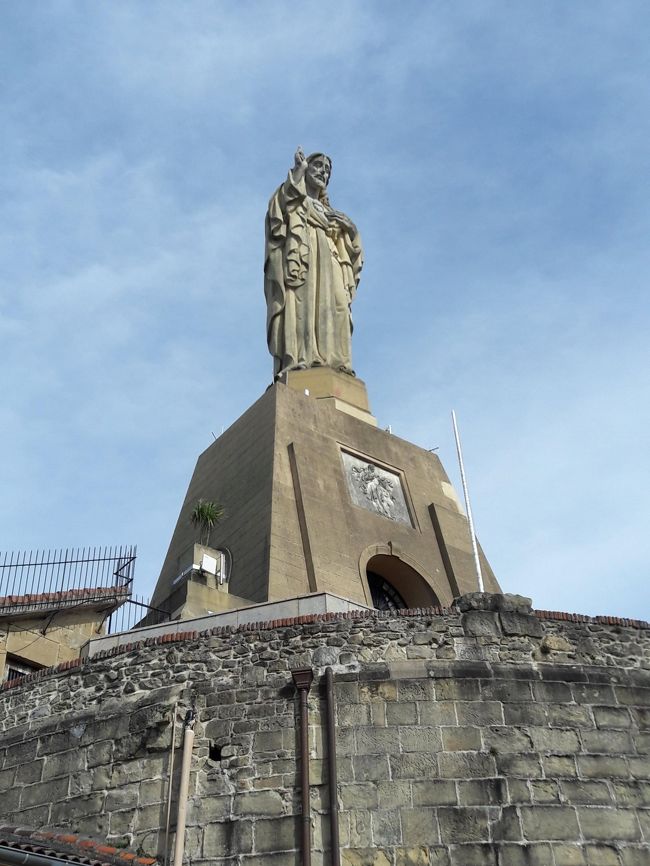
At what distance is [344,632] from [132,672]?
10.3ft

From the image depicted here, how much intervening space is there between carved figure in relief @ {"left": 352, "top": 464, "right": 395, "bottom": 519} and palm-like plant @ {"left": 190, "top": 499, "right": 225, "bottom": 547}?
131 inches

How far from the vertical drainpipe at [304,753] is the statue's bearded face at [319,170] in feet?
63.5

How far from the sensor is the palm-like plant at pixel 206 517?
73.1ft

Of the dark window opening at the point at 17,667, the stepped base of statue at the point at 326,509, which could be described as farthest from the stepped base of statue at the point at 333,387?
the dark window opening at the point at 17,667

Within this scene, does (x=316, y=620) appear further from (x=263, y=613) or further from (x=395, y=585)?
(x=395, y=585)

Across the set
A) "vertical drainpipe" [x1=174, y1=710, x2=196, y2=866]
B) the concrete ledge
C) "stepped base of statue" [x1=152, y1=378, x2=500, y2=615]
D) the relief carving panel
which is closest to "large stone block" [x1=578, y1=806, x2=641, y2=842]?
the concrete ledge

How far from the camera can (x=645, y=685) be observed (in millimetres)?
13688

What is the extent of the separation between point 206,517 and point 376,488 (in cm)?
424

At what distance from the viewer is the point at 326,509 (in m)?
21.8

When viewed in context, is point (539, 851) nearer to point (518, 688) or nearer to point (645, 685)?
point (518, 688)

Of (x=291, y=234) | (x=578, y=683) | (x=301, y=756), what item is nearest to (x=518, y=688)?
(x=578, y=683)

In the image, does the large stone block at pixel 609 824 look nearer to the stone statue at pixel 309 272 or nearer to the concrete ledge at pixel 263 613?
the concrete ledge at pixel 263 613

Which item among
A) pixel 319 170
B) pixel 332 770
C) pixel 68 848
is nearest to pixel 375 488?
pixel 319 170

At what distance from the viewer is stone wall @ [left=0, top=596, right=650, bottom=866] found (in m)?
12.1
